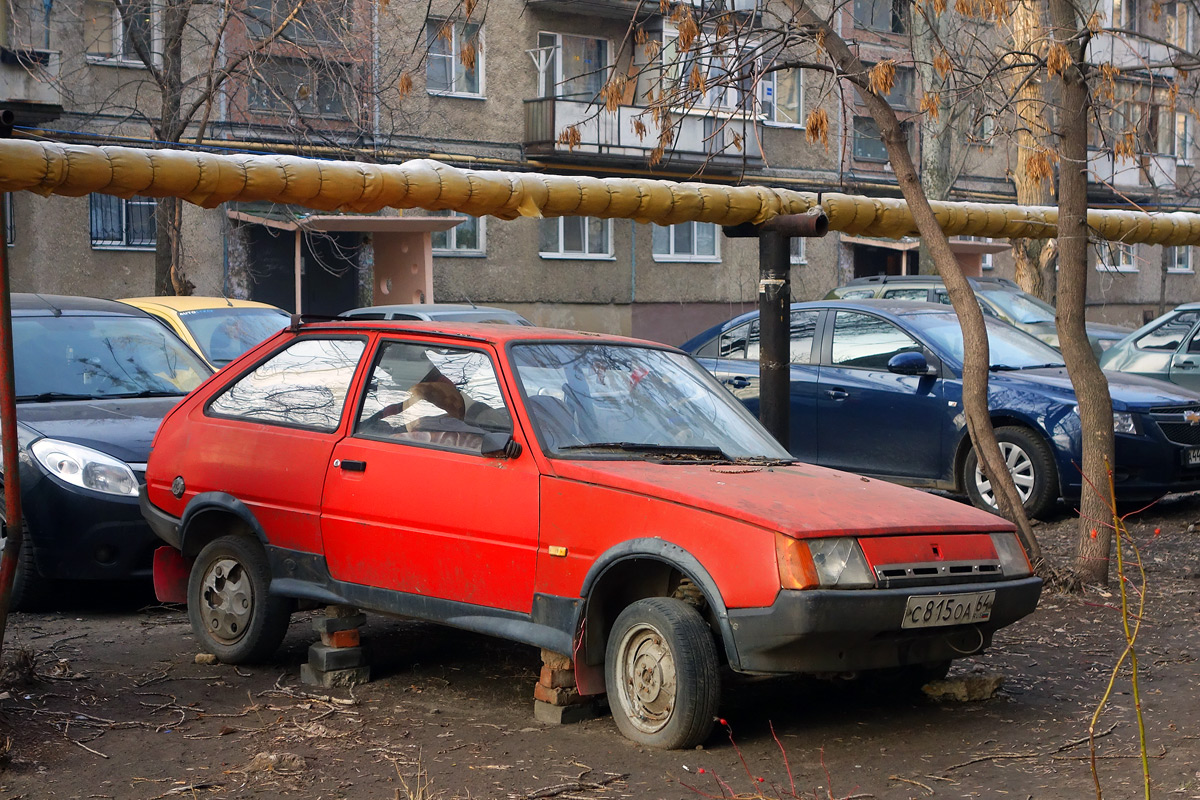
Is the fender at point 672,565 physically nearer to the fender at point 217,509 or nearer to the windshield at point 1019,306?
the fender at point 217,509

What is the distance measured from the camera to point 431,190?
6926 mm

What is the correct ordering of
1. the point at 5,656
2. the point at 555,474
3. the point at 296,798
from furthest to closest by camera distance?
the point at 5,656 < the point at 555,474 < the point at 296,798

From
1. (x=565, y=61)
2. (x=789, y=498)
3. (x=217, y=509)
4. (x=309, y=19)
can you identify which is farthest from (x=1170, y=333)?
(x=565, y=61)

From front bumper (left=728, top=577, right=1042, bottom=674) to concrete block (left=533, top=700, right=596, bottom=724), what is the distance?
848 mm

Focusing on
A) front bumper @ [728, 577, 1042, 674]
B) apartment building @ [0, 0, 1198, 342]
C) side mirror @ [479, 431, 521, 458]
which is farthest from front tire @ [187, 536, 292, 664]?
apartment building @ [0, 0, 1198, 342]

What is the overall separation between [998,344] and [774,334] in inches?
148

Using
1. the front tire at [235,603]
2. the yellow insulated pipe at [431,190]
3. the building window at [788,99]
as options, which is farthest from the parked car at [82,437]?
the building window at [788,99]

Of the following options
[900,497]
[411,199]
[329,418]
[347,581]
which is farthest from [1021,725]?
[411,199]

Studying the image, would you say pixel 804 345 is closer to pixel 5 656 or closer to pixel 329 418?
pixel 329 418

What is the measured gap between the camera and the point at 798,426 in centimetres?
1095

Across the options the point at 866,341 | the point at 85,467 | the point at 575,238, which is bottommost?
the point at 85,467

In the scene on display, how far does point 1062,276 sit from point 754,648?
4149 mm

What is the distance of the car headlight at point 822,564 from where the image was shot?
438cm

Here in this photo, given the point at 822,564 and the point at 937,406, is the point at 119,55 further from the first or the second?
the point at 822,564
